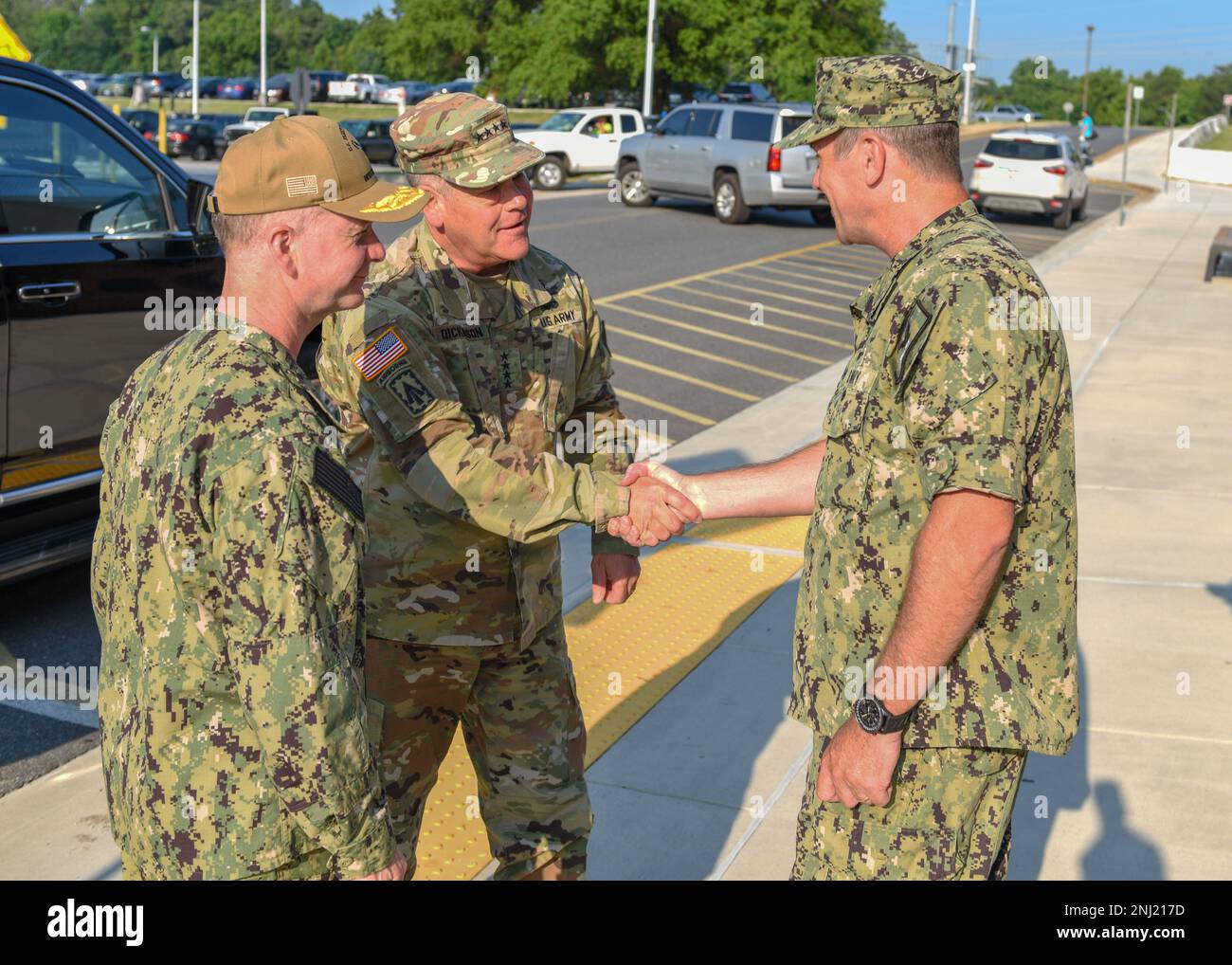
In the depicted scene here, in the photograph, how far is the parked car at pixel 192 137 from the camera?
36.7 m

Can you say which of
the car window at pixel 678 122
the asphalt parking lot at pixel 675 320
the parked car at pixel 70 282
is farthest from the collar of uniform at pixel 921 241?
the car window at pixel 678 122

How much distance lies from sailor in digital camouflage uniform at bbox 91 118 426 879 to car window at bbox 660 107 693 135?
21457mm

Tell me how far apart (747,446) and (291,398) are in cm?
682

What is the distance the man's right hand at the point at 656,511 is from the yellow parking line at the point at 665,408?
621 centimetres

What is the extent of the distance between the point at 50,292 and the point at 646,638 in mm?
2784

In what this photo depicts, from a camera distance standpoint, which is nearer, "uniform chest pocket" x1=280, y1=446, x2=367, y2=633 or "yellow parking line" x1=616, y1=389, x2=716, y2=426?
"uniform chest pocket" x1=280, y1=446, x2=367, y2=633

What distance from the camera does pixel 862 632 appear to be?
262 cm

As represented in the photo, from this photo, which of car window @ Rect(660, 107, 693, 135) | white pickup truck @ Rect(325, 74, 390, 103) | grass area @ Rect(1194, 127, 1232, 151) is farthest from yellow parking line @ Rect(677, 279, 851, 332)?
white pickup truck @ Rect(325, 74, 390, 103)

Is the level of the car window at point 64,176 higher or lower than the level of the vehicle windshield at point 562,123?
lower

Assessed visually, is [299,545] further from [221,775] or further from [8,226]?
[8,226]

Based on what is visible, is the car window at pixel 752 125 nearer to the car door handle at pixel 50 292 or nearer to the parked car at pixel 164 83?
the car door handle at pixel 50 292

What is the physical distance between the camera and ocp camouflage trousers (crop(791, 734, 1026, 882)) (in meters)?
2.57

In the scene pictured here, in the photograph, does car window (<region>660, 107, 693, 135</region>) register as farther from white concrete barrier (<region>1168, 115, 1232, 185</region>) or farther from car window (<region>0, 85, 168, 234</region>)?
white concrete barrier (<region>1168, 115, 1232, 185</region>)
